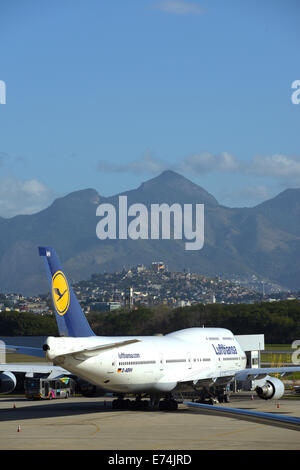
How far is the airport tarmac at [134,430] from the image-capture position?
120ft

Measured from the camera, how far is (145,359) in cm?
5328

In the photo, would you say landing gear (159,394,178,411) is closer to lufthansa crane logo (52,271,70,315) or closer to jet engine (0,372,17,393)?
lufthansa crane logo (52,271,70,315)

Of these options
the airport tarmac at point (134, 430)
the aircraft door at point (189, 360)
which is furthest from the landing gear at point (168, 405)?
the aircraft door at point (189, 360)

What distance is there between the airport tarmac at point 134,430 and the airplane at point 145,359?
1.79m

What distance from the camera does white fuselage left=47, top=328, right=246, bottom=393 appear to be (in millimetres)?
48125

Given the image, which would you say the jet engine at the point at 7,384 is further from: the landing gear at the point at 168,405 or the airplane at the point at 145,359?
the landing gear at the point at 168,405

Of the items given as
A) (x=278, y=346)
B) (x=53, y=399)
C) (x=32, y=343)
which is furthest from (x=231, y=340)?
(x=278, y=346)

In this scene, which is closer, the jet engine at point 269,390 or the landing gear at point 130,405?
the landing gear at point 130,405

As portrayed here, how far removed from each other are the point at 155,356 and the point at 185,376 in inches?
158

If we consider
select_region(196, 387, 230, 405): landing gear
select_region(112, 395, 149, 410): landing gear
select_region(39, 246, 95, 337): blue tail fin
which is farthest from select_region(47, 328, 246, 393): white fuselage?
select_region(112, 395, 149, 410): landing gear

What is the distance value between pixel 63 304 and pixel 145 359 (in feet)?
24.2

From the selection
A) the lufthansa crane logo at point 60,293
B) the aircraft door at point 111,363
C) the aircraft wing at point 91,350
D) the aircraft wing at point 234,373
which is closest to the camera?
the aircraft wing at point 91,350

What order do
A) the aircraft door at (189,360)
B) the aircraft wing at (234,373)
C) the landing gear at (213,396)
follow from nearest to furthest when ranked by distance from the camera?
the aircraft wing at (234,373)
the aircraft door at (189,360)
the landing gear at (213,396)

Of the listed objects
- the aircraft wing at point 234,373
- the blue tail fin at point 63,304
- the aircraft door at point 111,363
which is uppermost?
the blue tail fin at point 63,304
